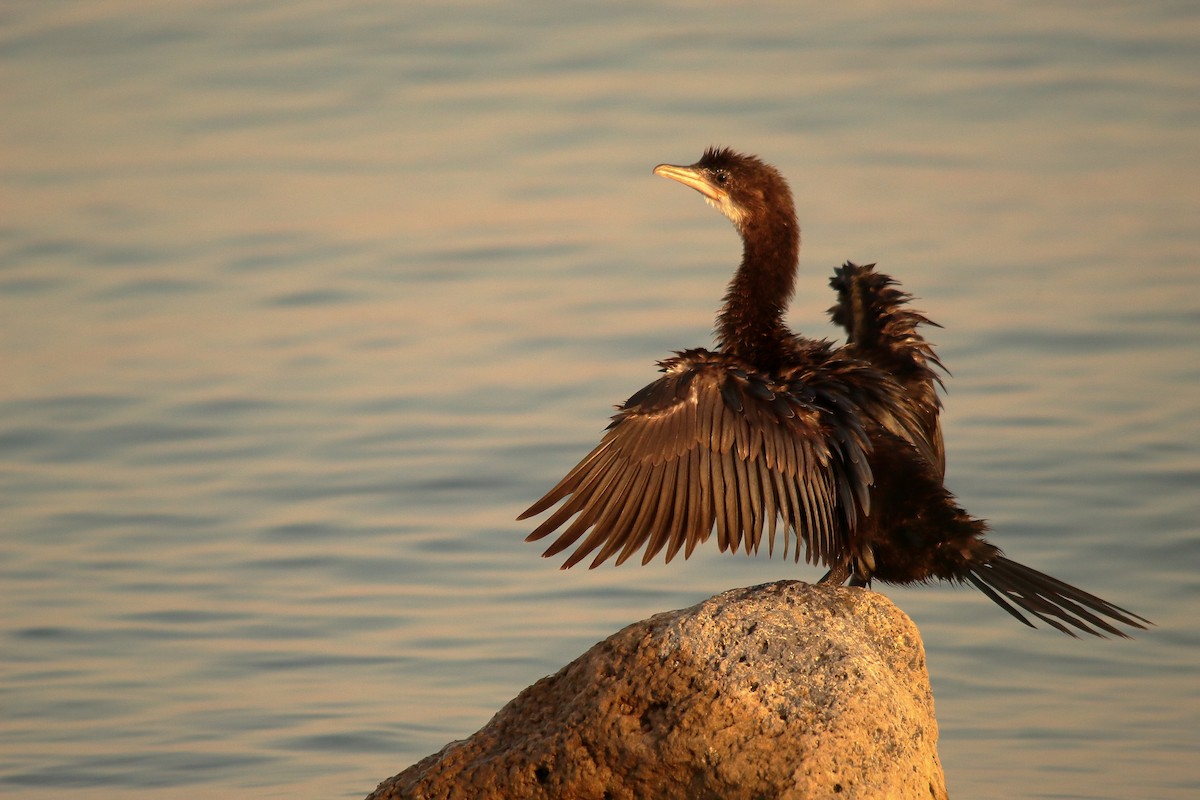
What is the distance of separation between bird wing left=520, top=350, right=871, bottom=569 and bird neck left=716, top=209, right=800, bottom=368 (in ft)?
2.13

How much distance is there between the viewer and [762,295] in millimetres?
6688

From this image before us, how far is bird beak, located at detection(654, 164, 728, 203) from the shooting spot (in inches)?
283

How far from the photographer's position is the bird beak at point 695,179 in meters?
7.18

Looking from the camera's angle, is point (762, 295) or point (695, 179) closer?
point (762, 295)

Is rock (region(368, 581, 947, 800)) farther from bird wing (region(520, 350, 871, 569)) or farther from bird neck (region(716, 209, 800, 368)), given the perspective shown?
bird neck (region(716, 209, 800, 368))

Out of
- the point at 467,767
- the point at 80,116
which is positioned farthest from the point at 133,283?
the point at 467,767

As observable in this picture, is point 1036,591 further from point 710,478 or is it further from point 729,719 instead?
point 729,719

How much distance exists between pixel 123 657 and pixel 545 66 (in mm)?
9163

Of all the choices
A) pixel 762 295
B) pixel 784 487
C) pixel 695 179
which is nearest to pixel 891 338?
pixel 762 295

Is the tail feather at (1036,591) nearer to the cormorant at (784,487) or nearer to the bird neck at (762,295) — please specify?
the cormorant at (784,487)

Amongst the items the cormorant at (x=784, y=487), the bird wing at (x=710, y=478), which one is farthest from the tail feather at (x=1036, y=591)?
the bird wing at (x=710, y=478)

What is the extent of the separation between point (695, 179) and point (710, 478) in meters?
1.80

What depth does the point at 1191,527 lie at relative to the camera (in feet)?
33.7

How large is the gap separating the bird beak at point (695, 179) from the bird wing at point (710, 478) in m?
1.44
